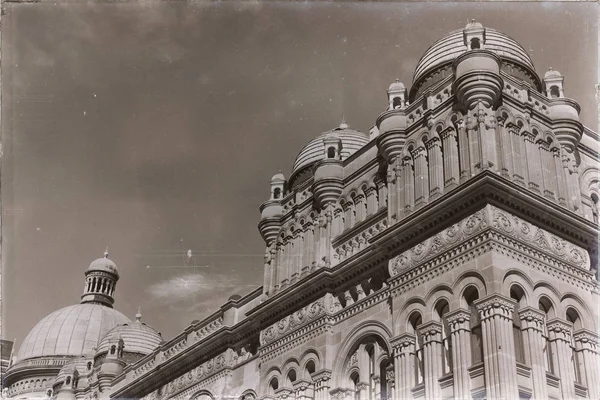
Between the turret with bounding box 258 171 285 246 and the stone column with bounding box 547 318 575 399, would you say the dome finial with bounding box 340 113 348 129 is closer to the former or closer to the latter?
the turret with bounding box 258 171 285 246

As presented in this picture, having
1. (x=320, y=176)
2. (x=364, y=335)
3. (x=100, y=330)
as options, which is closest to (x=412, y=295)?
(x=364, y=335)

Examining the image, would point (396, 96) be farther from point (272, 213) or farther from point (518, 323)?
point (518, 323)

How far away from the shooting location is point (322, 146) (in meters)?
37.0

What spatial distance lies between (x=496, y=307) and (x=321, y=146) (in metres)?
17.1

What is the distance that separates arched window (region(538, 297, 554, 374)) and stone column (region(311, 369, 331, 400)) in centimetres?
744

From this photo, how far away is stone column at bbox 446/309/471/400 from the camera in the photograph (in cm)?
2131

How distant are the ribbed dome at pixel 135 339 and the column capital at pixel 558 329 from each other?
33529 millimetres

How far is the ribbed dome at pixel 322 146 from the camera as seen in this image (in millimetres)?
36594

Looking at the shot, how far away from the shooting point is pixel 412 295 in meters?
24.2

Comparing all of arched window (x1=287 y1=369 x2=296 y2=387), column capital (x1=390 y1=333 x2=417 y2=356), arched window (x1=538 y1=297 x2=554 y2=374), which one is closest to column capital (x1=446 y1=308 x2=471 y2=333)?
column capital (x1=390 y1=333 x2=417 y2=356)

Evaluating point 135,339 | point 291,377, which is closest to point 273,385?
point 291,377

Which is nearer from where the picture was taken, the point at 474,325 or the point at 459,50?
the point at 474,325

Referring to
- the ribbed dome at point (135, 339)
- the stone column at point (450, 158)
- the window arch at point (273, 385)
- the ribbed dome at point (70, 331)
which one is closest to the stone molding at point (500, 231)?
the stone column at point (450, 158)

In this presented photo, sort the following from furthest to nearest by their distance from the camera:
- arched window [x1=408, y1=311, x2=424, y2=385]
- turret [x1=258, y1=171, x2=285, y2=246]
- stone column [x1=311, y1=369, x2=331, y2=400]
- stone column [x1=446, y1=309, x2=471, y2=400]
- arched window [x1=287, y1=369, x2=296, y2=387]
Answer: turret [x1=258, y1=171, x2=285, y2=246] < arched window [x1=287, y1=369, x2=296, y2=387] < stone column [x1=311, y1=369, x2=331, y2=400] < arched window [x1=408, y1=311, x2=424, y2=385] < stone column [x1=446, y1=309, x2=471, y2=400]
